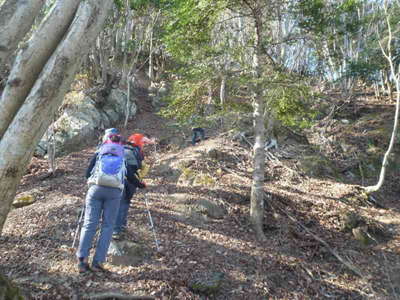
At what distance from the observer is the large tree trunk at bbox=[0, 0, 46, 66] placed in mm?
2512

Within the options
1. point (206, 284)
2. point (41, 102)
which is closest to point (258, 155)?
point (206, 284)

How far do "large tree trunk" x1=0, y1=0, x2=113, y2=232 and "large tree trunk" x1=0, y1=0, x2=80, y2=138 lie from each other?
16cm

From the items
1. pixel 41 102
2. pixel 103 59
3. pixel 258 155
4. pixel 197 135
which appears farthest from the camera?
pixel 103 59

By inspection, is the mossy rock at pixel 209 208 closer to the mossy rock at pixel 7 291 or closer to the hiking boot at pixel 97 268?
the hiking boot at pixel 97 268

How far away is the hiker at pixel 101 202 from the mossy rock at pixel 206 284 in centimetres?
146

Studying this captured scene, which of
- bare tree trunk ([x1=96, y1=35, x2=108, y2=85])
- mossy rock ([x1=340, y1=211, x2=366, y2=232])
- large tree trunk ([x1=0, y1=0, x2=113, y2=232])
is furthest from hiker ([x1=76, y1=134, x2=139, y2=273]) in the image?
bare tree trunk ([x1=96, y1=35, x2=108, y2=85])

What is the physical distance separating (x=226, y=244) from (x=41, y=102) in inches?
190

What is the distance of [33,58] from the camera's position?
2500 mm

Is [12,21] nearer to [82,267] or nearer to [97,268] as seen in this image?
[82,267]

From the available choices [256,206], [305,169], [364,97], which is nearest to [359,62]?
[364,97]

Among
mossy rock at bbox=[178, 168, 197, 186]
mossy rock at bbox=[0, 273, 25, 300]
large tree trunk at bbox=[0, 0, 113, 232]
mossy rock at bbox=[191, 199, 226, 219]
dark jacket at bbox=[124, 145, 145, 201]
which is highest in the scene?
large tree trunk at bbox=[0, 0, 113, 232]

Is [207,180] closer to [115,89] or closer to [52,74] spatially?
[52,74]

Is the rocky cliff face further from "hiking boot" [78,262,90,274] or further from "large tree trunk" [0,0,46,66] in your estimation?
"large tree trunk" [0,0,46,66]

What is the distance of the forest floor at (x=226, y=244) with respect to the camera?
13.7 ft
